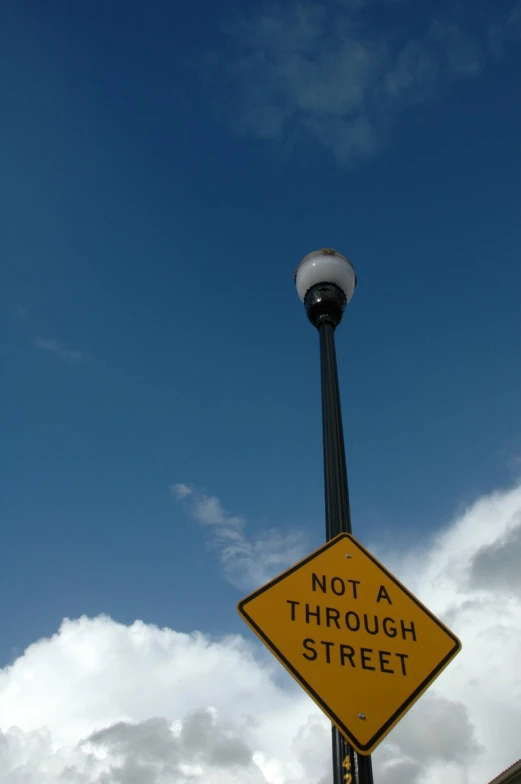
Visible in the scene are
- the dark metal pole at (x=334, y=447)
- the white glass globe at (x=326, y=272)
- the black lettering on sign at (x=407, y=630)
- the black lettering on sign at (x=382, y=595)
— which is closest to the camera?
the dark metal pole at (x=334, y=447)

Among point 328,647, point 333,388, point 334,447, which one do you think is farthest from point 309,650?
point 333,388

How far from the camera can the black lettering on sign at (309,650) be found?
2.91m

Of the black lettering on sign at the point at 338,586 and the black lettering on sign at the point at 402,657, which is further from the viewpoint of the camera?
the black lettering on sign at the point at 338,586

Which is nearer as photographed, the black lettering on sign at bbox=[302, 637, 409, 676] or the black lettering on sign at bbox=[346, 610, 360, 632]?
the black lettering on sign at bbox=[302, 637, 409, 676]

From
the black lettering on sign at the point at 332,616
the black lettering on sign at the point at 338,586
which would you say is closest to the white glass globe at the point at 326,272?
the black lettering on sign at the point at 338,586

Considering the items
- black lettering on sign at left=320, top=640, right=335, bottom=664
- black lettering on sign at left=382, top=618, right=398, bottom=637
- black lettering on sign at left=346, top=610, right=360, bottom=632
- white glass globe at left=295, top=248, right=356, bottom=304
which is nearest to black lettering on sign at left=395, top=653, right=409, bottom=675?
black lettering on sign at left=382, top=618, right=398, bottom=637

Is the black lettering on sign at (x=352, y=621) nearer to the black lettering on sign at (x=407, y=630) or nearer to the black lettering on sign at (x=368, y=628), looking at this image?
the black lettering on sign at (x=368, y=628)

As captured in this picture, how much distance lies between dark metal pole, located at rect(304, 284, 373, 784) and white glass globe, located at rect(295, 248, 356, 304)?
0.22 feet

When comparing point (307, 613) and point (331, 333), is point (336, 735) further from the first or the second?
point (331, 333)

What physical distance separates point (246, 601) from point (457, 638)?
1.14 metres

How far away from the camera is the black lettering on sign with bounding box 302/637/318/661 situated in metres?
2.91

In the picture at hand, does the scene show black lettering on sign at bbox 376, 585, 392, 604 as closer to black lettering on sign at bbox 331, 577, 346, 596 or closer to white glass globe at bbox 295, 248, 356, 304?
black lettering on sign at bbox 331, 577, 346, 596

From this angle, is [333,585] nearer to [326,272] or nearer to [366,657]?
[366,657]

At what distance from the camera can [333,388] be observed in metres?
4.43
